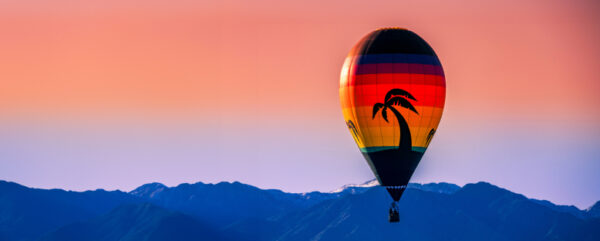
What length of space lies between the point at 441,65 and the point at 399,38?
500cm

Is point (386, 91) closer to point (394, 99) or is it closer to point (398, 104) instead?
point (394, 99)

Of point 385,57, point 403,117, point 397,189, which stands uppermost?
point 385,57

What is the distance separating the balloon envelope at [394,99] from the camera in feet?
282

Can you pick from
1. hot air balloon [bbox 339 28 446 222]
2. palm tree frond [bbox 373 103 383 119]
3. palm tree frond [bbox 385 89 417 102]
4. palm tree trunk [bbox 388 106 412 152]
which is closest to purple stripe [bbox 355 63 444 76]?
hot air balloon [bbox 339 28 446 222]

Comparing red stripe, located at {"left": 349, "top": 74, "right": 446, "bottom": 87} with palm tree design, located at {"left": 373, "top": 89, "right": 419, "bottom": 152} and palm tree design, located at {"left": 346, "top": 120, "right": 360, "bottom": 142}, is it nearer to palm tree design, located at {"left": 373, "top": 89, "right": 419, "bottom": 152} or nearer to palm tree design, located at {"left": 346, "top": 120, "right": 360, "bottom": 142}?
palm tree design, located at {"left": 373, "top": 89, "right": 419, "bottom": 152}

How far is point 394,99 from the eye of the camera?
85.8 m

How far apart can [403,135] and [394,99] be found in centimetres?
319

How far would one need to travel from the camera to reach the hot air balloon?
8581cm

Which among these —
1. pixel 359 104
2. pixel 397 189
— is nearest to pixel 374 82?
pixel 359 104

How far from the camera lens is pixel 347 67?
292 ft

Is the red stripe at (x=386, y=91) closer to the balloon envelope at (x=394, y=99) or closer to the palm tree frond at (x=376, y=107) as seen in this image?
the balloon envelope at (x=394, y=99)

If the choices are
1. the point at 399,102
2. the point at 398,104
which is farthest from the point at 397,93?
the point at 398,104

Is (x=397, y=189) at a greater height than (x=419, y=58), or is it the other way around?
(x=419, y=58)

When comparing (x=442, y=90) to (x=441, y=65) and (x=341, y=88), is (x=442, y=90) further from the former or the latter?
(x=341, y=88)
